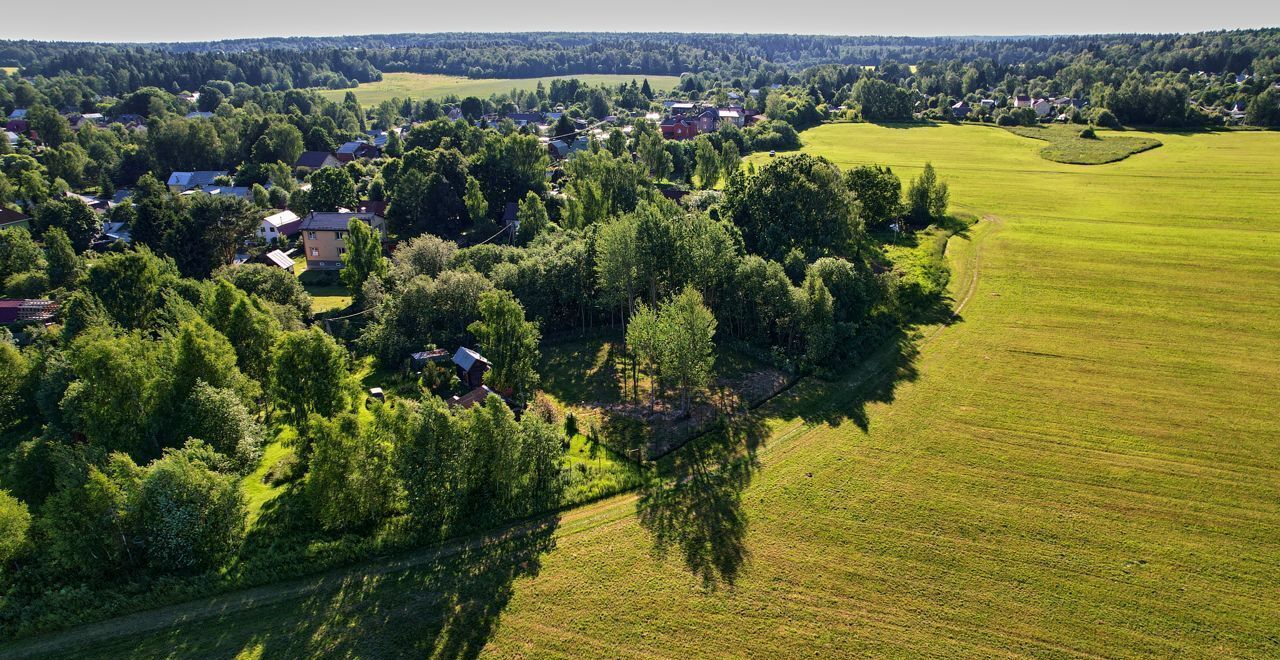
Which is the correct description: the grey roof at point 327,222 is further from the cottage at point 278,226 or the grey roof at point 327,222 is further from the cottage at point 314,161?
the cottage at point 314,161

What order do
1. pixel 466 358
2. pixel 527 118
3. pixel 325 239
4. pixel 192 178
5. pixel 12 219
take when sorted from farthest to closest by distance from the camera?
pixel 527 118
pixel 192 178
pixel 12 219
pixel 325 239
pixel 466 358

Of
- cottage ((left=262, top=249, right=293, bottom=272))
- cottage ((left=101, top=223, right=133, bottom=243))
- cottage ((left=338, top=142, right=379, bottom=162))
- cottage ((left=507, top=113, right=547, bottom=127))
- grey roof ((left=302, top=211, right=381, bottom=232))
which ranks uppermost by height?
cottage ((left=507, top=113, right=547, bottom=127))

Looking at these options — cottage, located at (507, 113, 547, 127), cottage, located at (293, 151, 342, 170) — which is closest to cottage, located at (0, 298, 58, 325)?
cottage, located at (293, 151, 342, 170)

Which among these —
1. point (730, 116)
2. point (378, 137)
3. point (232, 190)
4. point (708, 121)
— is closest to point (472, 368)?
point (232, 190)

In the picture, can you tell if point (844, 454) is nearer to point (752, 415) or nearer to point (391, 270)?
point (752, 415)

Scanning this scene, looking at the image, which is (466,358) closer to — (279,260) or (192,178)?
(279,260)

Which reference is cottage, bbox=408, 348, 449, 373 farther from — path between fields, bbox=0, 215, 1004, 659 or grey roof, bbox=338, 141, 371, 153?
grey roof, bbox=338, 141, 371, 153

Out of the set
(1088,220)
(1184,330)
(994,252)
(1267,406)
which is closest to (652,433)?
(1267,406)
